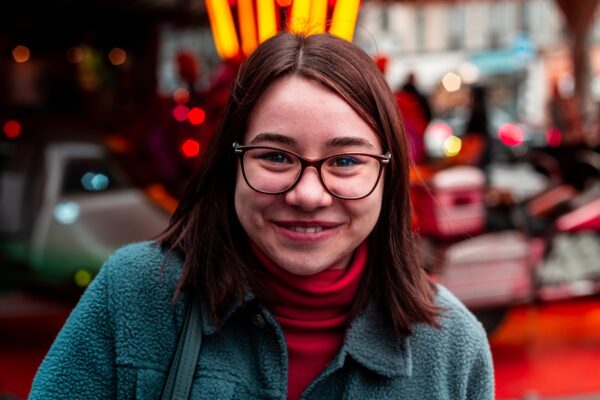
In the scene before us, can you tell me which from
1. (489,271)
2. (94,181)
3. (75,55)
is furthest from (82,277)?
(75,55)

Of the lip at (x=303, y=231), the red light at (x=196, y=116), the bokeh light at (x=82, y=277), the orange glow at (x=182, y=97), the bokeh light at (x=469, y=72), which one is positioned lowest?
the bokeh light at (x=82, y=277)

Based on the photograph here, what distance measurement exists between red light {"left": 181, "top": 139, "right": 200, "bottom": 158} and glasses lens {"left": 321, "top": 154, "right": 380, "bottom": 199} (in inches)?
119

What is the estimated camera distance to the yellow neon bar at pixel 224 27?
436 centimetres

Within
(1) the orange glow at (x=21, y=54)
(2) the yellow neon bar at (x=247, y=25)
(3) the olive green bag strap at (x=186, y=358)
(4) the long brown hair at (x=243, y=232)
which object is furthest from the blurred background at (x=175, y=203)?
→ (1) the orange glow at (x=21, y=54)

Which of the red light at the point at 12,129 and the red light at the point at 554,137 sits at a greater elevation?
the red light at the point at 554,137

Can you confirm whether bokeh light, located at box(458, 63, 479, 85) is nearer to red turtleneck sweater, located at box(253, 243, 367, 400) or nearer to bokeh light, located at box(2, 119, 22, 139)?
bokeh light, located at box(2, 119, 22, 139)

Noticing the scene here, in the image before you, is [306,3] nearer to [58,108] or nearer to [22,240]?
[22,240]

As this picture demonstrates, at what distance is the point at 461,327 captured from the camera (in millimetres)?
1743

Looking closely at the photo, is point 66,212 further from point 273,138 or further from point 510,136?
point 510,136

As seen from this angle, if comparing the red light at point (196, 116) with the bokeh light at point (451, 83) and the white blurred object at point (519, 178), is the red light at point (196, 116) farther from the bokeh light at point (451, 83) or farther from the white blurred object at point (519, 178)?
the bokeh light at point (451, 83)

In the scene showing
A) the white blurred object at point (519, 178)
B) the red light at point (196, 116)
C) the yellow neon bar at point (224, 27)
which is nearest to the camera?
the yellow neon bar at point (224, 27)

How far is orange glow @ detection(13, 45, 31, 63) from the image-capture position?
52.1 feet

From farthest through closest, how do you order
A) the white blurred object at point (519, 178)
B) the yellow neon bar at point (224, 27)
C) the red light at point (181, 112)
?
the white blurred object at point (519, 178) < the red light at point (181, 112) < the yellow neon bar at point (224, 27)

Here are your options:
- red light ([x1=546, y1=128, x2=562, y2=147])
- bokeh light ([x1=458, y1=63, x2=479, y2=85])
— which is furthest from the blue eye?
bokeh light ([x1=458, y1=63, x2=479, y2=85])
